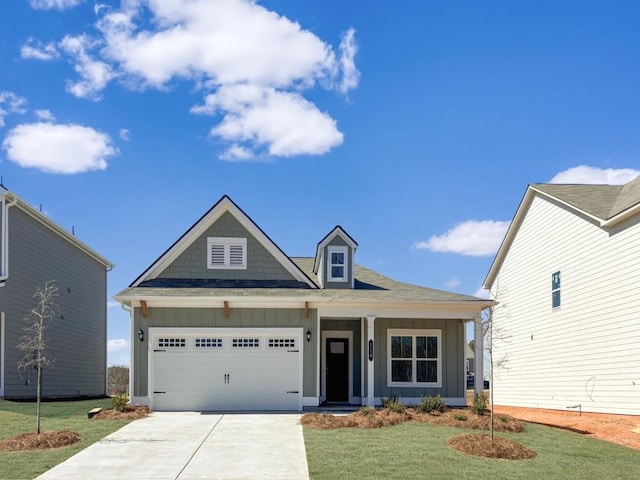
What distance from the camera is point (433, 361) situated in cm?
2000

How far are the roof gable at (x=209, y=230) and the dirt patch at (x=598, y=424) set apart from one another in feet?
24.7

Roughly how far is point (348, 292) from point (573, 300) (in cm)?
755

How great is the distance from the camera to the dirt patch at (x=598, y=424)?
13850mm

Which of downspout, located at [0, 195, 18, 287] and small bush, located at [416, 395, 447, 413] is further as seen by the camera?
downspout, located at [0, 195, 18, 287]

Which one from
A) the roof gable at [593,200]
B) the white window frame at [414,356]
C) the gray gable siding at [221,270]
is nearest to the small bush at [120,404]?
the gray gable siding at [221,270]

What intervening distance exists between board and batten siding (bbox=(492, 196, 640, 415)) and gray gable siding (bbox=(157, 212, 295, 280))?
685 cm

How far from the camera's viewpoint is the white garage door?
17953 millimetres

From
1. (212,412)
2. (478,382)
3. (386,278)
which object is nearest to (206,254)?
(212,412)

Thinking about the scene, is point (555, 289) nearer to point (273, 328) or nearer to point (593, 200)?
point (593, 200)

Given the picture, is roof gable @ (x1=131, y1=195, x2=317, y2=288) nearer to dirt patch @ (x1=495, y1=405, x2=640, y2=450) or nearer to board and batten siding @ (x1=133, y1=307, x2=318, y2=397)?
board and batten siding @ (x1=133, y1=307, x2=318, y2=397)

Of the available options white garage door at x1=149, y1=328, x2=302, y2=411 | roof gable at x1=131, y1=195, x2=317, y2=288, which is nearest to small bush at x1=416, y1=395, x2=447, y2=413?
white garage door at x1=149, y1=328, x2=302, y2=411

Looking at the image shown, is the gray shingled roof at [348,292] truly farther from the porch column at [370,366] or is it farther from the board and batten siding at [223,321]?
the porch column at [370,366]

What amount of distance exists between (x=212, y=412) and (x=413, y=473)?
8.68 meters

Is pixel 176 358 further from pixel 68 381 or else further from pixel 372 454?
pixel 68 381
